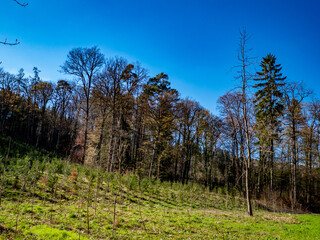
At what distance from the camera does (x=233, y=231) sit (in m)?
6.11

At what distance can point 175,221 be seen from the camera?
671cm

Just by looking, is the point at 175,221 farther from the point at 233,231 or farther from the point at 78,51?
the point at 78,51

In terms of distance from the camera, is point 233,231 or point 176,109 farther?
point 176,109

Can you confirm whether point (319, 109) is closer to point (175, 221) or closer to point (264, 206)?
point (264, 206)

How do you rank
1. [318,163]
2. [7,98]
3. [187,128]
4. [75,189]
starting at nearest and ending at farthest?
1. [75,189]
2. [318,163]
3. [187,128]
4. [7,98]

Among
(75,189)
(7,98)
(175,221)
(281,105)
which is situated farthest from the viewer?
(7,98)

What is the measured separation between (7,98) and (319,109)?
1590 inches

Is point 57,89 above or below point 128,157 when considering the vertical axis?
above

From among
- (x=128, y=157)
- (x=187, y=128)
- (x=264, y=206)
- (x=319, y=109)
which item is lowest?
(x=264, y=206)

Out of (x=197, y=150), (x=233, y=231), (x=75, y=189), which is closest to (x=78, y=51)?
(x=75, y=189)

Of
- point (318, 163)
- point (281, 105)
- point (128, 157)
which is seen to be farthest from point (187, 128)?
point (318, 163)

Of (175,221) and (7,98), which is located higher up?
(7,98)

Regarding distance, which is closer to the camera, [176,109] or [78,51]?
[78,51]

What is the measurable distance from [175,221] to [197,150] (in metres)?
14.2
